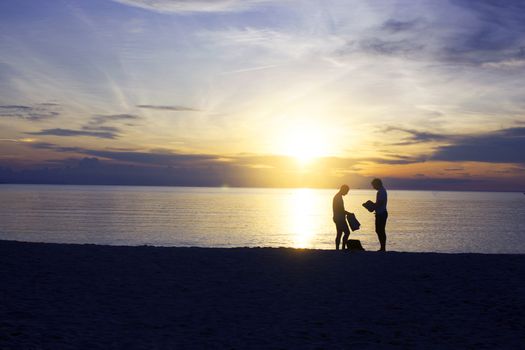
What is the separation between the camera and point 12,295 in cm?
1093

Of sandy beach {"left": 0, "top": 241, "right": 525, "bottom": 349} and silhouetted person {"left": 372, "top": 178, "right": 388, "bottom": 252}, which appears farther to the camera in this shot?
silhouetted person {"left": 372, "top": 178, "right": 388, "bottom": 252}

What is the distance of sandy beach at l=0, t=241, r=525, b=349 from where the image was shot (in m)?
8.54

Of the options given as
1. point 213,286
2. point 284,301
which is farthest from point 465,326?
point 213,286

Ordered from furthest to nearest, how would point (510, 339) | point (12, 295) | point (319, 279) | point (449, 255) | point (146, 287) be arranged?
point (449, 255) < point (319, 279) < point (146, 287) < point (12, 295) < point (510, 339)

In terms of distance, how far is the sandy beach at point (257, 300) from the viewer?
28.0ft

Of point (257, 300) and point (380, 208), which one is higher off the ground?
point (380, 208)

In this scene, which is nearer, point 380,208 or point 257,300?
point 257,300

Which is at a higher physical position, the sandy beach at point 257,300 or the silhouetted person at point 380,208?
the silhouetted person at point 380,208

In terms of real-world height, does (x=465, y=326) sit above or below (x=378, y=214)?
below

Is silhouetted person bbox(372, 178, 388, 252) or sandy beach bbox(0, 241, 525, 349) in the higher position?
silhouetted person bbox(372, 178, 388, 252)

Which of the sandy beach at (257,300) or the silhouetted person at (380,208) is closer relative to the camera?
the sandy beach at (257,300)

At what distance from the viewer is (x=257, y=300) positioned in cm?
1118

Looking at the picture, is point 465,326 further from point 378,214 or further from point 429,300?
point 378,214

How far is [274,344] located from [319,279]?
202 inches
